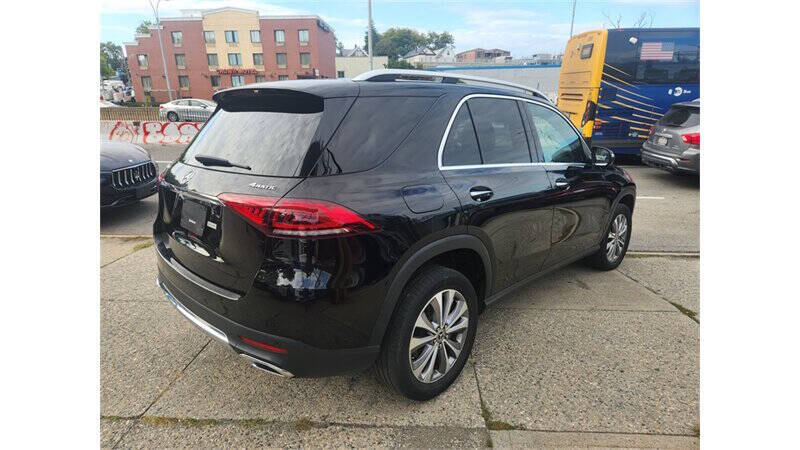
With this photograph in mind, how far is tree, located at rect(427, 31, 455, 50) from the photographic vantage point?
356 feet

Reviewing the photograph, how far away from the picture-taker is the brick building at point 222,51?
49969mm

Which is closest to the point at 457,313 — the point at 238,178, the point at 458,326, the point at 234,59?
the point at 458,326

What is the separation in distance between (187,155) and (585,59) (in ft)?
36.7

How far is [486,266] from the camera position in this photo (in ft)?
8.59

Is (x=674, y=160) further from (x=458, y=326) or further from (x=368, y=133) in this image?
(x=368, y=133)

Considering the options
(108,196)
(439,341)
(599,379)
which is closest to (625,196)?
(599,379)

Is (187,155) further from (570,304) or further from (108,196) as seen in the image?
(108,196)

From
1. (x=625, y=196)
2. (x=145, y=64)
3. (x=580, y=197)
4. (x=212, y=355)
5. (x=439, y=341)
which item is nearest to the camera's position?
(x=439, y=341)

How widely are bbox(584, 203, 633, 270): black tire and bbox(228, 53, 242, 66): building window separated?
55.3m

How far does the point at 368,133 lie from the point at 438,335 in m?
1.16

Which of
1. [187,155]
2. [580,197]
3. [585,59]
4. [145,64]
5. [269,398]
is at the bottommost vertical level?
[269,398]

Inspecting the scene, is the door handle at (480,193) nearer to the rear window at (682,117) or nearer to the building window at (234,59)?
the rear window at (682,117)

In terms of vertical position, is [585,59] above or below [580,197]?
above

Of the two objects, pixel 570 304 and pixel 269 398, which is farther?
pixel 570 304
